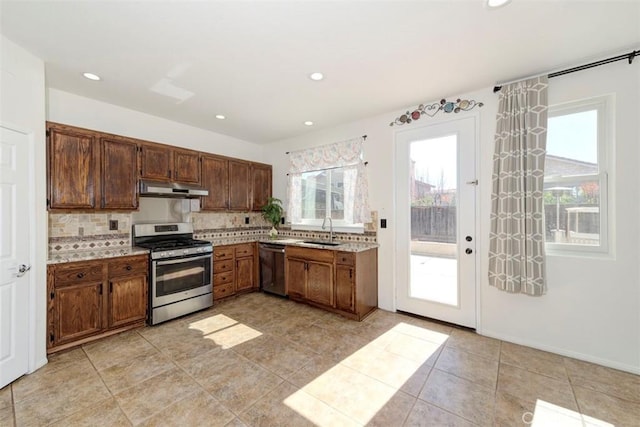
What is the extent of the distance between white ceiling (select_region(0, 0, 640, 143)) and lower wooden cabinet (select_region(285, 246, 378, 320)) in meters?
2.00

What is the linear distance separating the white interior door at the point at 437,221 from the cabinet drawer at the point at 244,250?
2.37m

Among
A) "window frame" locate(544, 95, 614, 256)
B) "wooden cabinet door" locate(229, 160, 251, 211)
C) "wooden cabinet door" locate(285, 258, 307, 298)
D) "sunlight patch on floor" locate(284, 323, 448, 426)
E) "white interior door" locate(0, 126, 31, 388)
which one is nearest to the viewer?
"sunlight patch on floor" locate(284, 323, 448, 426)

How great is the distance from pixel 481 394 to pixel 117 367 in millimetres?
3001

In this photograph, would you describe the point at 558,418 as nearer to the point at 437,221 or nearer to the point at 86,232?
the point at 437,221

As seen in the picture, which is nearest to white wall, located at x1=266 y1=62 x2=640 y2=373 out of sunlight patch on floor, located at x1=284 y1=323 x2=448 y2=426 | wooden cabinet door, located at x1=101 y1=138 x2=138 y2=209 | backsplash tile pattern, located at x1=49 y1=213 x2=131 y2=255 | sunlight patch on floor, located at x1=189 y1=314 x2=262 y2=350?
sunlight patch on floor, located at x1=284 y1=323 x2=448 y2=426

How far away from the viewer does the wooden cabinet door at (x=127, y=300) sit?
2.79m

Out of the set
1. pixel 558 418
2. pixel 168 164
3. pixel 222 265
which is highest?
pixel 168 164

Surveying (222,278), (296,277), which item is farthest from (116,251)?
(296,277)

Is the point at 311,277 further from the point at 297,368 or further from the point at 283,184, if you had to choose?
the point at 283,184

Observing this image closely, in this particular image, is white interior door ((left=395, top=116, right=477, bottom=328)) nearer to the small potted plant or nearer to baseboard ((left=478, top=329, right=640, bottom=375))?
baseboard ((left=478, top=329, right=640, bottom=375))

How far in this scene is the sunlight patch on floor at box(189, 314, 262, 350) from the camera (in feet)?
8.92

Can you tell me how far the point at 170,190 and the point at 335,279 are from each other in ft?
8.07

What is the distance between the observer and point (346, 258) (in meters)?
3.28

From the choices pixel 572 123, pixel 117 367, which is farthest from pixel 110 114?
pixel 572 123
